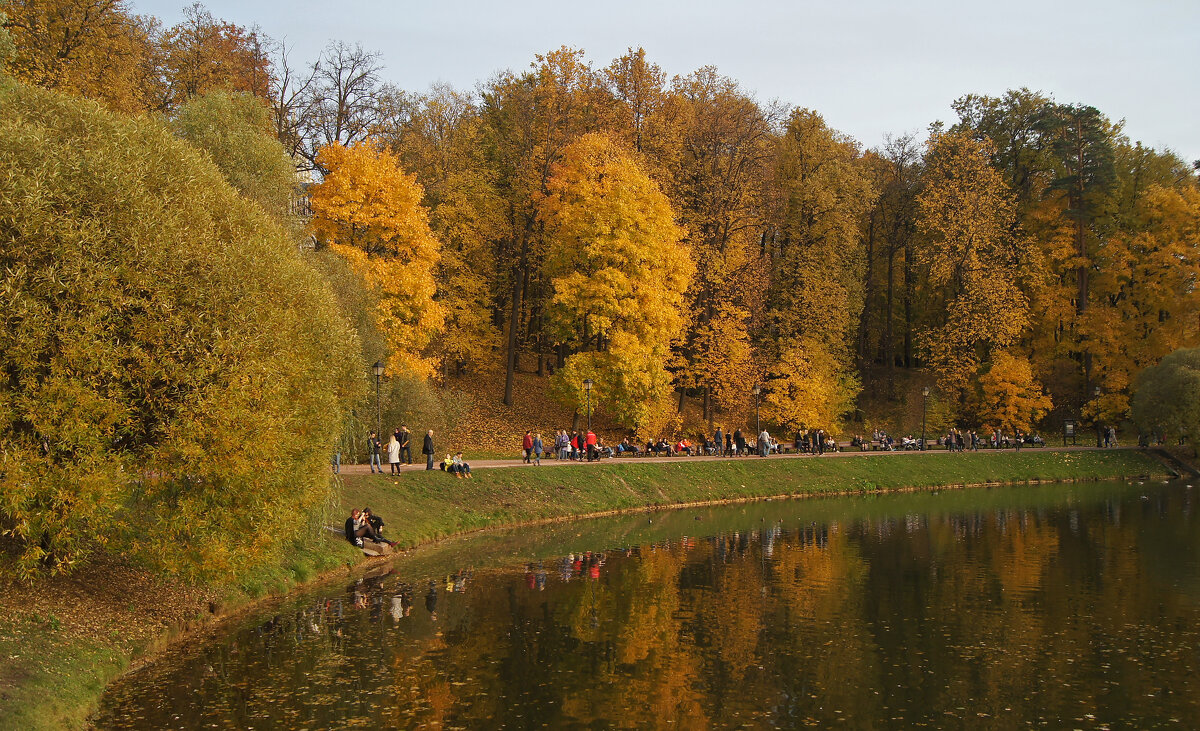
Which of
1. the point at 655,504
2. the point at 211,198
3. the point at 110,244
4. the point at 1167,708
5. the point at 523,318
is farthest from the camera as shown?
the point at 523,318

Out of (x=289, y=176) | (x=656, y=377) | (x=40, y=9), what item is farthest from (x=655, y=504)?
(x=40, y=9)

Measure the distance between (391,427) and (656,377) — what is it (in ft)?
47.2

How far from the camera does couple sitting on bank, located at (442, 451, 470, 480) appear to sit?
36094 mm

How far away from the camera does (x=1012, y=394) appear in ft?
186

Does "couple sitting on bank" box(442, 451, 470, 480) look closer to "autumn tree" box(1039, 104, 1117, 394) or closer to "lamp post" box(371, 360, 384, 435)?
"lamp post" box(371, 360, 384, 435)

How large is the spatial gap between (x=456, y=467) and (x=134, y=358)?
1973cm

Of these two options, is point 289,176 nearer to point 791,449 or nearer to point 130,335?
point 130,335

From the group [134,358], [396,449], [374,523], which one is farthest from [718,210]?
[134,358]

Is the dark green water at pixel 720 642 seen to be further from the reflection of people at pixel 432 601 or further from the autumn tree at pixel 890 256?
the autumn tree at pixel 890 256

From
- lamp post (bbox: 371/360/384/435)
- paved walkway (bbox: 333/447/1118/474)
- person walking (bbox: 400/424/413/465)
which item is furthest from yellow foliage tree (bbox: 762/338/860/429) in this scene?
lamp post (bbox: 371/360/384/435)

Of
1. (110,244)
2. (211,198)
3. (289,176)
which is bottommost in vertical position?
(110,244)

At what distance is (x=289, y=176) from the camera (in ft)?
115

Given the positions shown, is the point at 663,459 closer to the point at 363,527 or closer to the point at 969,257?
the point at 363,527

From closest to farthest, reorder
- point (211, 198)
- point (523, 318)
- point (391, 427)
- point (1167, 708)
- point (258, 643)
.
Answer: point (1167, 708), point (258, 643), point (211, 198), point (391, 427), point (523, 318)
